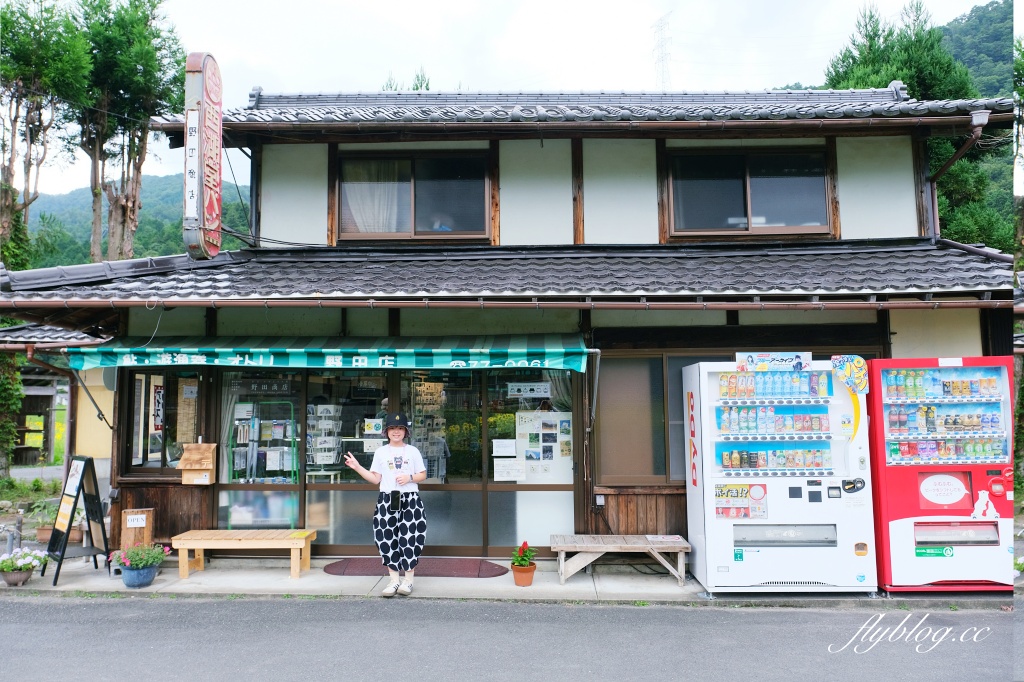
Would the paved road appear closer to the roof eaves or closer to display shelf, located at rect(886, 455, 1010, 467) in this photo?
display shelf, located at rect(886, 455, 1010, 467)

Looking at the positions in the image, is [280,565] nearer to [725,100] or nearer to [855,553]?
[855,553]

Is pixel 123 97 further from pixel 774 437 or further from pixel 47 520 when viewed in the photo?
pixel 774 437

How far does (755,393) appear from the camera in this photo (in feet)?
21.3

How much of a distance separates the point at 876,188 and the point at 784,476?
451 cm

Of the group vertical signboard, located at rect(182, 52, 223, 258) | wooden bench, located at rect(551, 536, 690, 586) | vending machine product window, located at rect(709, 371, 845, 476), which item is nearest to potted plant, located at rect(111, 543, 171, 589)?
vertical signboard, located at rect(182, 52, 223, 258)

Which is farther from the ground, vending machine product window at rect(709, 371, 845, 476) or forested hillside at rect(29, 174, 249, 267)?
forested hillside at rect(29, 174, 249, 267)

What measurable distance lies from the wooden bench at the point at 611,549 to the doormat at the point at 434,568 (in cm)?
80

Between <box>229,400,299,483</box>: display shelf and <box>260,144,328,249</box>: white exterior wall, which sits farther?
<box>260,144,328,249</box>: white exterior wall

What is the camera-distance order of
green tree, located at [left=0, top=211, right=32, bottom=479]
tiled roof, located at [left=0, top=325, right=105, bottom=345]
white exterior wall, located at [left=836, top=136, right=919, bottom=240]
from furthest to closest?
green tree, located at [left=0, top=211, right=32, bottom=479]
tiled roof, located at [left=0, top=325, right=105, bottom=345]
white exterior wall, located at [left=836, top=136, right=919, bottom=240]

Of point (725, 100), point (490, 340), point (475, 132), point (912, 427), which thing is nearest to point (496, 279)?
point (490, 340)

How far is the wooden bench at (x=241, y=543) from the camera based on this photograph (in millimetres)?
6965

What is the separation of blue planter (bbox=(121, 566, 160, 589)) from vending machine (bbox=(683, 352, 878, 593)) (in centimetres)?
605

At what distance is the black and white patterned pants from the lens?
6.49 m

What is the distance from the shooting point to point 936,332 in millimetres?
7406
